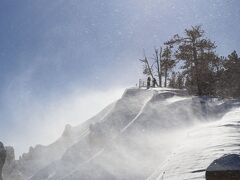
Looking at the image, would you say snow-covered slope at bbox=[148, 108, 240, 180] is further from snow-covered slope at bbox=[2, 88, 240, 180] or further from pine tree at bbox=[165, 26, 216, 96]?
pine tree at bbox=[165, 26, 216, 96]

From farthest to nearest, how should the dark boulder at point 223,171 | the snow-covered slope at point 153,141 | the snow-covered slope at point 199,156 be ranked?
1. the snow-covered slope at point 153,141
2. the snow-covered slope at point 199,156
3. the dark boulder at point 223,171

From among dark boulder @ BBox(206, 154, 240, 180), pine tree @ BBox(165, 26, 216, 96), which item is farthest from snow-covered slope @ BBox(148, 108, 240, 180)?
pine tree @ BBox(165, 26, 216, 96)

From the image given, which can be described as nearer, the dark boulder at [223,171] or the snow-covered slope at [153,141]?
the dark boulder at [223,171]

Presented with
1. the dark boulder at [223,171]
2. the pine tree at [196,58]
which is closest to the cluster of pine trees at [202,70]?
the pine tree at [196,58]

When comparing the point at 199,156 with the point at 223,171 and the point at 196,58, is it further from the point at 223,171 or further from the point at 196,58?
the point at 196,58

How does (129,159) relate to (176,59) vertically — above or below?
below

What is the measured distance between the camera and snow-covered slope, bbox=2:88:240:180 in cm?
1551

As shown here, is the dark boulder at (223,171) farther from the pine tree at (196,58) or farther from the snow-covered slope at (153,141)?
the pine tree at (196,58)

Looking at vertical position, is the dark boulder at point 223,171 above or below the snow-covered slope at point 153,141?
above

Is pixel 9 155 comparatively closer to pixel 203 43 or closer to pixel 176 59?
pixel 176 59

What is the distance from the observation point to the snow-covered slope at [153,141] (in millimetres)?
15507

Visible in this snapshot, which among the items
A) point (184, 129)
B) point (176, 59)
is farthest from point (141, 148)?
point (176, 59)

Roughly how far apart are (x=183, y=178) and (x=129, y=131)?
54.1 ft

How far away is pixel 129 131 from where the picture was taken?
2872cm
